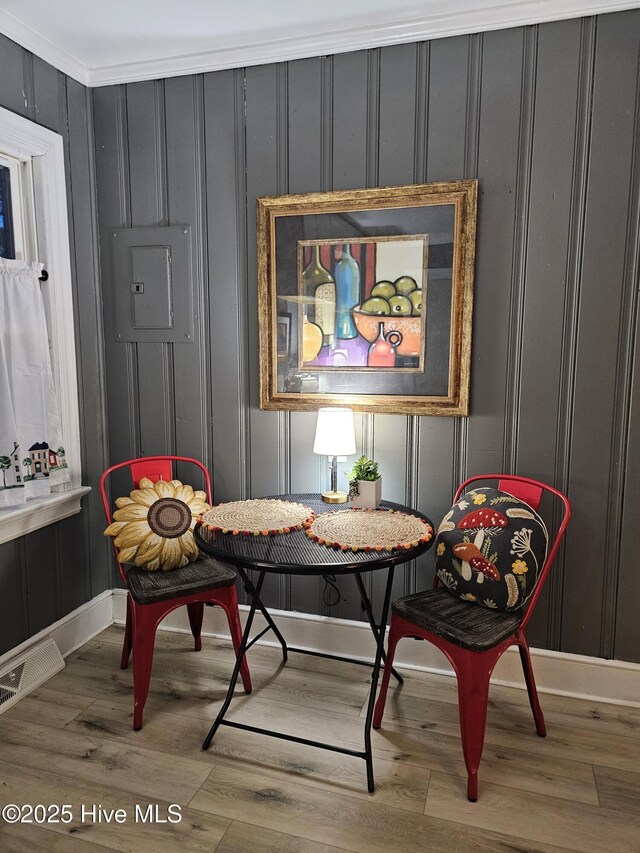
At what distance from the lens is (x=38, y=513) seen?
2.53 metres

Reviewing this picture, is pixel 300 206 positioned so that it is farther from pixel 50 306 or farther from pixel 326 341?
pixel 50 306

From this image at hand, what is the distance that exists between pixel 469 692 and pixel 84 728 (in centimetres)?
141

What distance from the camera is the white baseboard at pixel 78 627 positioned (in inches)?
100

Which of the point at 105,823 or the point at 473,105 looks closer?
the point at 105,823

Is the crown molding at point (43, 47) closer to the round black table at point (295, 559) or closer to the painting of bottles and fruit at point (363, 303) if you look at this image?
the painting of bottles and fruit at point (363, 303)

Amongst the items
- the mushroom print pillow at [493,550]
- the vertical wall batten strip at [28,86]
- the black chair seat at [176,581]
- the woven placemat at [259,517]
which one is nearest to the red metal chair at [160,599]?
the black chair seat at [176,581]

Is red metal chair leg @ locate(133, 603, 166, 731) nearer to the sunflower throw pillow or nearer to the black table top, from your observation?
the sunflower throw pillow

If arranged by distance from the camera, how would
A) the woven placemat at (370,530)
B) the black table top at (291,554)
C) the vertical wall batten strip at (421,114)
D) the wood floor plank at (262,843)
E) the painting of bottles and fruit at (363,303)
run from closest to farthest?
the wood floor plank at (262,843)
the black table top at (291,554)
the woven placemat at (370,530)
the vertical wall batten strip at (421,114)
the painting of bottles and fruit at (363,303)

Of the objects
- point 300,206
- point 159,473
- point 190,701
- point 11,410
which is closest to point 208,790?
point 190,701

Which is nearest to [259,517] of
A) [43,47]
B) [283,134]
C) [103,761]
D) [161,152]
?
[103,761]

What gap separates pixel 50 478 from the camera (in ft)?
8.48

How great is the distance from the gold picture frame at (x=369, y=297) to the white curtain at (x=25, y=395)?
0.92m

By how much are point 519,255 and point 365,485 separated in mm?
1081

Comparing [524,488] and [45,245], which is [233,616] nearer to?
[524,488]
